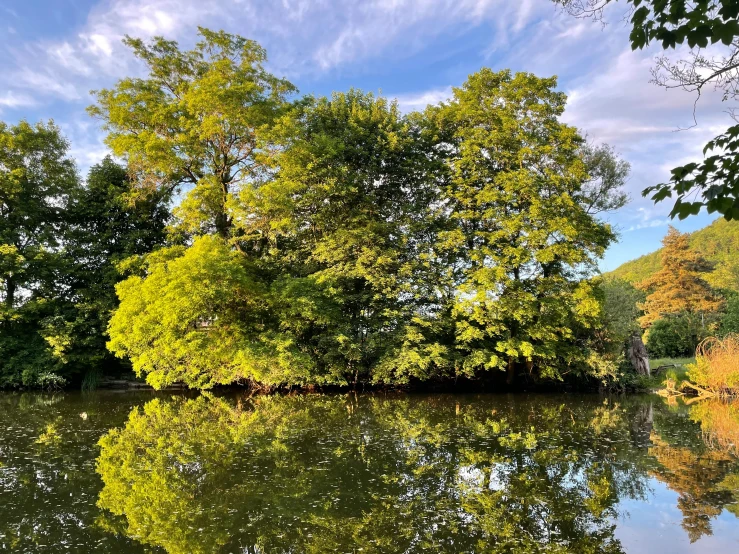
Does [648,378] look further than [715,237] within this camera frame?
No

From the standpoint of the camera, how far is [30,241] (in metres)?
24.0

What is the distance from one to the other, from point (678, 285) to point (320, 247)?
1487 inches

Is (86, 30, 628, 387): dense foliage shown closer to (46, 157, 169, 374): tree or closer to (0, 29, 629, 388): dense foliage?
(0, 29, 629, 388): dense foliage

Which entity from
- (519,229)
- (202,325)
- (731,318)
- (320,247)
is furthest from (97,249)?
(731,318)

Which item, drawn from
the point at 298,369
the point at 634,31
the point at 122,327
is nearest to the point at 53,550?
the point at 634,31

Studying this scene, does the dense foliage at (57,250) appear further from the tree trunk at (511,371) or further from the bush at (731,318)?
the bush at (731,318)

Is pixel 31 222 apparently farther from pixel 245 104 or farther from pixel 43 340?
pixel 245 104

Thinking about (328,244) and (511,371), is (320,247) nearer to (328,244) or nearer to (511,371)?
(328,244)

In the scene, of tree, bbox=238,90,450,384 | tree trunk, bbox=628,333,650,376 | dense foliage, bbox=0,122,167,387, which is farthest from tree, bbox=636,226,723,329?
dense foliage, bbox=0,122,167,387

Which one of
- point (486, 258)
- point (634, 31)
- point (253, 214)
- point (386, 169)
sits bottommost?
point (634, 31)

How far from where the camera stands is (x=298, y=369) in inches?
746

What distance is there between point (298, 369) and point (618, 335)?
46.6ft

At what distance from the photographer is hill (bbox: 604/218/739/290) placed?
4275cm

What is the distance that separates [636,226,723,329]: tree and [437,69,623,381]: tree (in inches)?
1033
